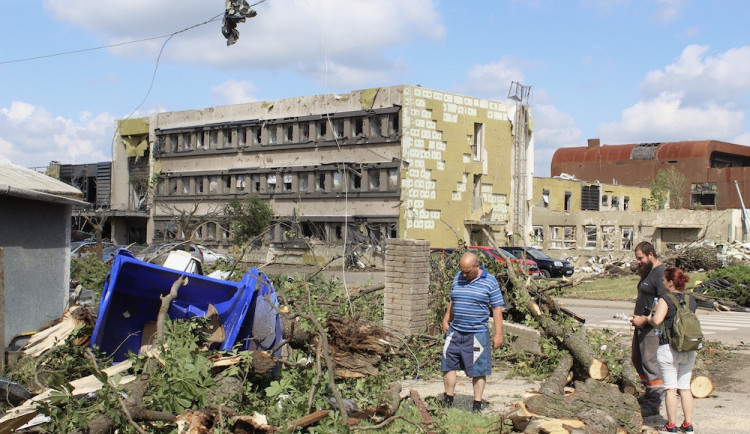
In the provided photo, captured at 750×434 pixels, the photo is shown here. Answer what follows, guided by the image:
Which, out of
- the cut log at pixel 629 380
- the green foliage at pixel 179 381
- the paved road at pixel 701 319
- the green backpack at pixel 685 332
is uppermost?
the green backpack at pixel 685 332

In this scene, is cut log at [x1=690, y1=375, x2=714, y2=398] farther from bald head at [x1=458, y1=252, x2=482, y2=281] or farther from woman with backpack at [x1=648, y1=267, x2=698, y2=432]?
→ bald head at [x1=458, y1=252, x2=482, y2=281]

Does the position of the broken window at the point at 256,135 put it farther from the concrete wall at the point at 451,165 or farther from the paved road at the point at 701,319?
the paved road at the point at 701,319

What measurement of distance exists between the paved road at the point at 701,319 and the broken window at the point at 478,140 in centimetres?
2354

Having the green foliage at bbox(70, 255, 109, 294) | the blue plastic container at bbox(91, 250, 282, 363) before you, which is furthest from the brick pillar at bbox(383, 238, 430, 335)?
the green foliage at bbox(70, 255, 109, 294)

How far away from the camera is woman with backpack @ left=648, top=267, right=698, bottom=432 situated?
7.81 metres

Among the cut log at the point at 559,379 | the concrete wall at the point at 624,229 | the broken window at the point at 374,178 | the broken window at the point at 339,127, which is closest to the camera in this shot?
the cut log at the point at 559,379

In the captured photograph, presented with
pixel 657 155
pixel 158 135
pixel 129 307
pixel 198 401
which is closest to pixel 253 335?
pixel 129 307

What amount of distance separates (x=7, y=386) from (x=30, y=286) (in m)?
2.91

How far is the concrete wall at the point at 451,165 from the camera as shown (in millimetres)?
44125

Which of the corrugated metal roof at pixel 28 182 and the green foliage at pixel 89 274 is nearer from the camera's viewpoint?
the corrugated metal roof at pixel 28 182

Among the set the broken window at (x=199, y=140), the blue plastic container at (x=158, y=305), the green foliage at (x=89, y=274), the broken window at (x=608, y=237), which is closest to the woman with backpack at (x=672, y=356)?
the blue plastic container at (x=158, y=305)

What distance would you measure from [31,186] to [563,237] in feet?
142

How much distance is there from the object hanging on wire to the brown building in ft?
192

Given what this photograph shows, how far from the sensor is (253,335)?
29.0 ft
